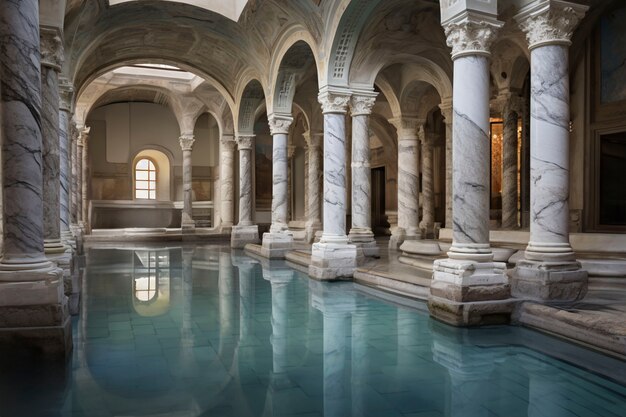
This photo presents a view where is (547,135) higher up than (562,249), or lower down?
higher up

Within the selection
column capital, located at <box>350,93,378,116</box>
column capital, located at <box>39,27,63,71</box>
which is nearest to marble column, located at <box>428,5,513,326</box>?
column capital, located at <box>350,93,378,116</box>

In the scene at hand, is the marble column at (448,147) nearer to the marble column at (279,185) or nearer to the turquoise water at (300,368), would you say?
the marble column at (279,185)

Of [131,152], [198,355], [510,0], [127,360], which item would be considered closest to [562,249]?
[510,0]

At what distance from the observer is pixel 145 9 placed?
40.4ft

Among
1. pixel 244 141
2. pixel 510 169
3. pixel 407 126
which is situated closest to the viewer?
pixel 510 169

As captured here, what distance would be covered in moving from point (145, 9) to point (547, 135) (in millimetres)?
9895

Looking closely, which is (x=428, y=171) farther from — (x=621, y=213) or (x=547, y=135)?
(x=547, y=135)

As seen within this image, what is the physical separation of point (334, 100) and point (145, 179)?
17.9m

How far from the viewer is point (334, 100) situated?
10.2 metres

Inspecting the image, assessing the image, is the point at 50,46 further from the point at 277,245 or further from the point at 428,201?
the point at 428,201

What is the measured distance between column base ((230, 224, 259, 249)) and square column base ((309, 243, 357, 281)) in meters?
7.31

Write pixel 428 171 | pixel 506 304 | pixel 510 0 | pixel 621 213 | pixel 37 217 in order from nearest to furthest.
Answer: pixel 37 217, pixel 506 304, pixel 510 0, pixel 621 213, pixel 428 171

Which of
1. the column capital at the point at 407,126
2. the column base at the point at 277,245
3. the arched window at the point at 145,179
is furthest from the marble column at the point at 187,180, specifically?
the column capital at the point at 407,126

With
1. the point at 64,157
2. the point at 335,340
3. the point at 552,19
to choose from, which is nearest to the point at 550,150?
the point at 552,19
